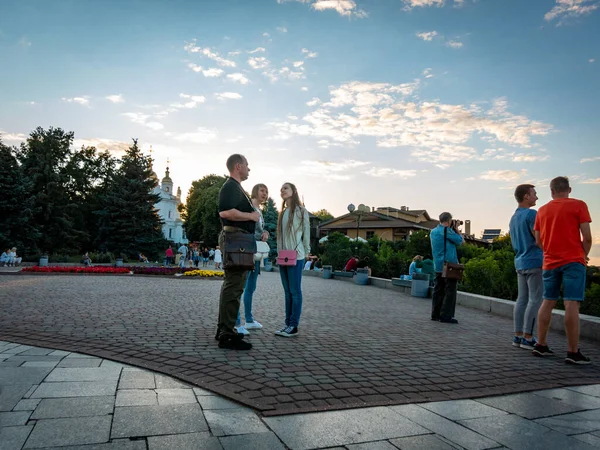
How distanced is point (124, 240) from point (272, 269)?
1928 cm

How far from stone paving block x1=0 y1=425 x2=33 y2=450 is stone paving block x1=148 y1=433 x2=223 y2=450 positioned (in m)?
0.69

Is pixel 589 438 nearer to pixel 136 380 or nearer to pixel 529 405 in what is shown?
pixel 529 405

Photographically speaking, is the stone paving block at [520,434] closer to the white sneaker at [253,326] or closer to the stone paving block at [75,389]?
the stone paving block at [75,389]

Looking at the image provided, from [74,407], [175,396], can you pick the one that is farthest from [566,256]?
[74,407]

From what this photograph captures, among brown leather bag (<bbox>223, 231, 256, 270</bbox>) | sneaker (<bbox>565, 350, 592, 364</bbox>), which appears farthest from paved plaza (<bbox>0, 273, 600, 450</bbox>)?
brown leather bag (<bbox>223, 231, 256, 270</bbox>)

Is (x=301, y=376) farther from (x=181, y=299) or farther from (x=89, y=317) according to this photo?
(x=181, y=299)

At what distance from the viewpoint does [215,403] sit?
3.17 metres

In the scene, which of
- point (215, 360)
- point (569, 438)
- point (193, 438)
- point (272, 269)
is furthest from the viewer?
point (272, 269)

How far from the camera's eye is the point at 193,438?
257cm

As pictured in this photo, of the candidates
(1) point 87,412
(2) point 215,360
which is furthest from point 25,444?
(2) point 215,360

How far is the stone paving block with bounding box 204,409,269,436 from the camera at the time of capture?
2.71m

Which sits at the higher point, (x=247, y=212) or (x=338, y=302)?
(x=247, y=212)

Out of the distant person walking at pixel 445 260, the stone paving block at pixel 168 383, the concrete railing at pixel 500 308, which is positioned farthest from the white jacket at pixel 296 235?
the concrete railing at pixel 500 308

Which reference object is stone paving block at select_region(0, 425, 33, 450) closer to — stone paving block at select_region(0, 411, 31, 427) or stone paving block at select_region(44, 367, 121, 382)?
stone paving block at select_region(0, 411, 31, 427)
